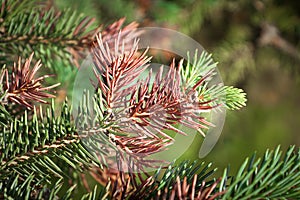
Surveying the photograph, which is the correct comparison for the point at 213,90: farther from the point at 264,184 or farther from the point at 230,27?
the point at 230,27

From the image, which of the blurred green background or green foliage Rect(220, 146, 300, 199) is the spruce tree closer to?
green foliage Rect(220, 146, 300, 199)

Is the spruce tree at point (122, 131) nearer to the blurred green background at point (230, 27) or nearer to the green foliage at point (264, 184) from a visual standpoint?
the green foliage at point (264, 184)

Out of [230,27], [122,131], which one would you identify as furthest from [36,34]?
[230,27]

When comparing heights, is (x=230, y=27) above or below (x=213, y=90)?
above

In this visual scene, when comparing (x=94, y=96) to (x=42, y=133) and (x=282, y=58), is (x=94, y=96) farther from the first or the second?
(x=282, y=58)

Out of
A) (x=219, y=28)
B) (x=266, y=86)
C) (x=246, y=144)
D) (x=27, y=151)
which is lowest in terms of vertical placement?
(x=27, y=151)

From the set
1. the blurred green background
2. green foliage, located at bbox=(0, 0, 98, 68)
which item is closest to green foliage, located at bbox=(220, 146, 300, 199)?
green foliage, located at bbox=(0, 0, 98, 68)

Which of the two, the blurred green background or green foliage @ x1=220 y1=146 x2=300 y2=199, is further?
the blurred green background

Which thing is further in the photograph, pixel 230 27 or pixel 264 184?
pixel 230 27

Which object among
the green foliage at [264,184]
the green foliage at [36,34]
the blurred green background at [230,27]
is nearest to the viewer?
the green foliage at [264,184]

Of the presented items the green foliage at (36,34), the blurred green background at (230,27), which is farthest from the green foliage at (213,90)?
the blurred green background at (230,27)

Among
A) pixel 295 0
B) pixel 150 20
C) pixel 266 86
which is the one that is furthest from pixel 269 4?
pixel 266 86
